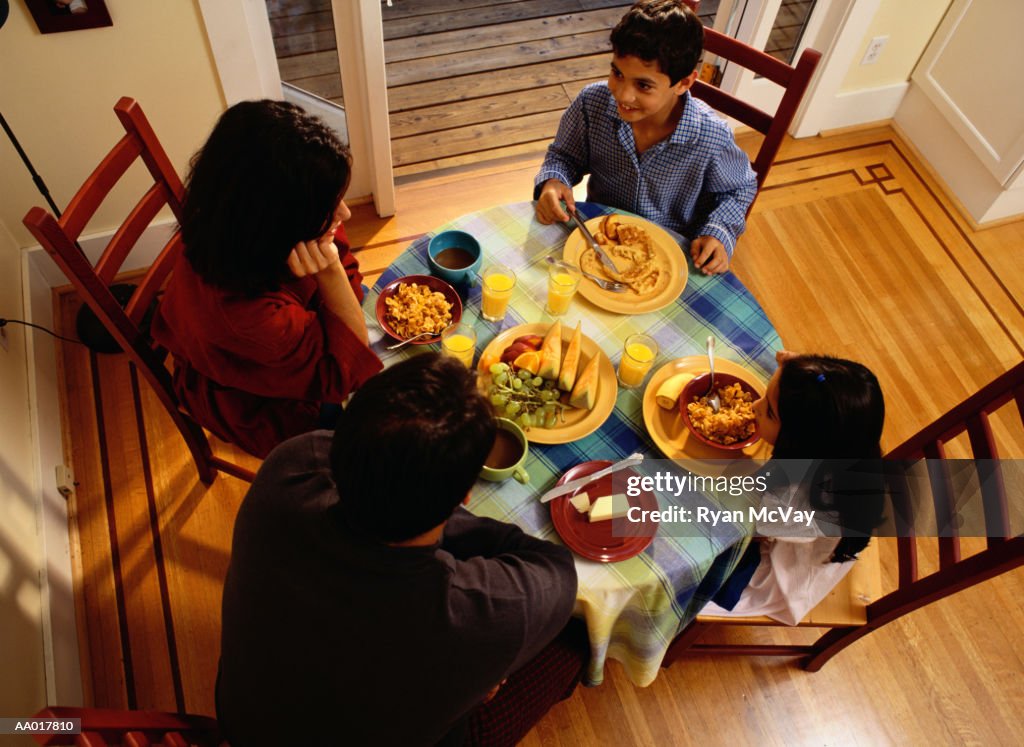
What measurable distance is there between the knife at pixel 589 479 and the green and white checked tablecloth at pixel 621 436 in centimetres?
4

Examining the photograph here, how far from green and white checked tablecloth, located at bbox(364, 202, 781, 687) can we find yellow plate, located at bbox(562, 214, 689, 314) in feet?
0.07

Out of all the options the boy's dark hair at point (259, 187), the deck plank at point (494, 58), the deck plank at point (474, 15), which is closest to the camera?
the boy's dark hair at point (259, 187)

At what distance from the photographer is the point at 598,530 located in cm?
135

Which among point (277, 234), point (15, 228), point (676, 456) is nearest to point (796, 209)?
point (676, 456)

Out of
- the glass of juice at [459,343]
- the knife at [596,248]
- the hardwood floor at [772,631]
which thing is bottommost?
the hardwood floor at [772,631]

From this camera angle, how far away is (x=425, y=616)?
3.38 ft

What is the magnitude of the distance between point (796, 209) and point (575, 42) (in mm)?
1502

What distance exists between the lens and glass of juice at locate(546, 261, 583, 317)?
1601mm

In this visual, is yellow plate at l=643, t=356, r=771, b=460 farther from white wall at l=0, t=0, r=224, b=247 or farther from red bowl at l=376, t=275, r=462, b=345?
white wall at l=0, t=0, r=224, b=247

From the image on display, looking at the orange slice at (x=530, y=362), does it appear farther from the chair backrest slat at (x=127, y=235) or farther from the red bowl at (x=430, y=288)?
the chair backrest slat at (x=127, y=235)

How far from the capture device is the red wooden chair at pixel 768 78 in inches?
74.1

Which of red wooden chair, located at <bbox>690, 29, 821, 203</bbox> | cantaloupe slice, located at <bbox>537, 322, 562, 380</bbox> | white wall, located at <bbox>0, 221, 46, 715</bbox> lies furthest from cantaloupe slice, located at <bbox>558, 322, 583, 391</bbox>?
white wall, located at <bbox>0, 221, 46, 715</bbox>

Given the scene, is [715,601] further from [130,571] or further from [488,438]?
[130,571]

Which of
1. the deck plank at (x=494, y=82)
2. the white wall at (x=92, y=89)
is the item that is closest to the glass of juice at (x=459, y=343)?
the white wall at (x=92, y=89)
